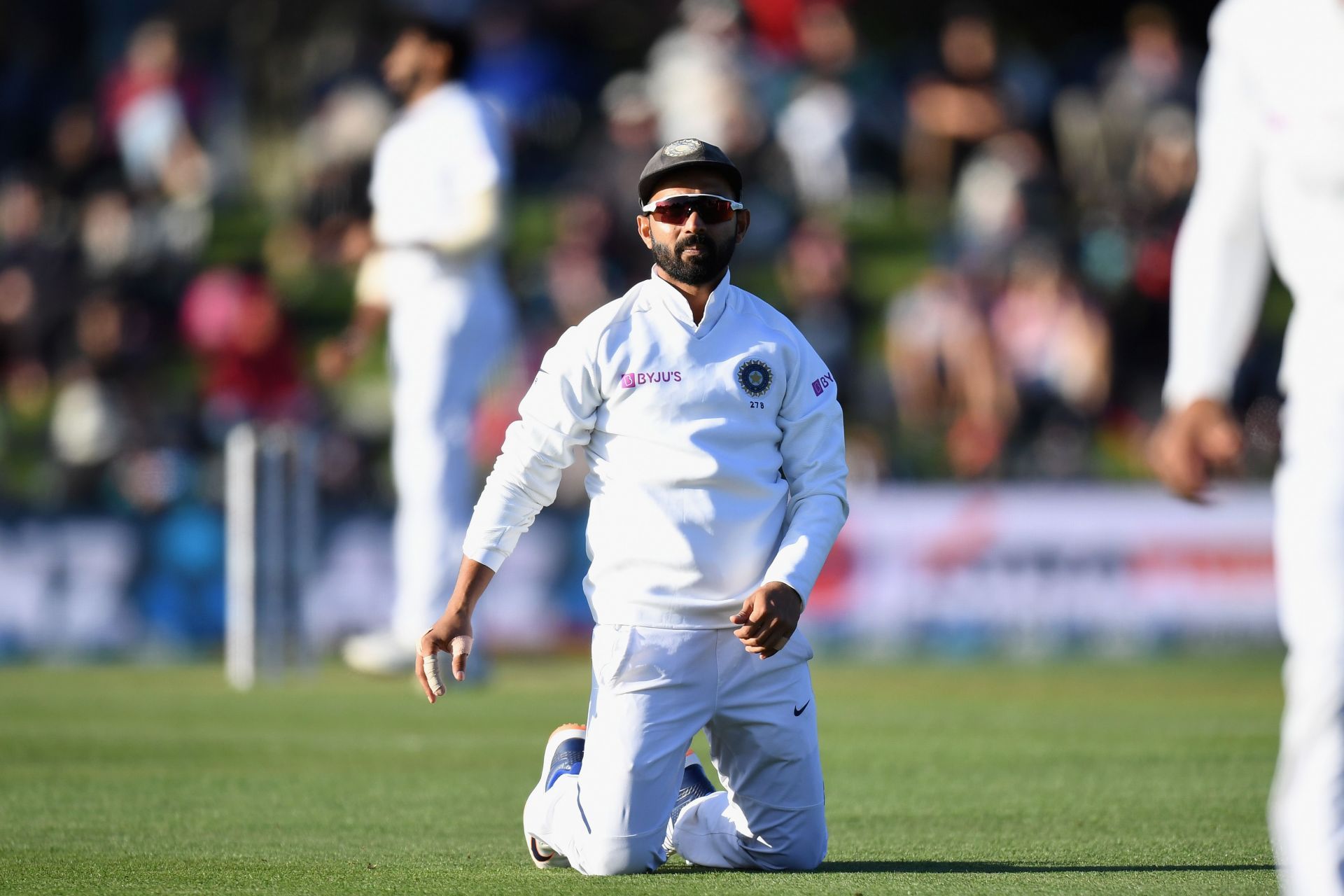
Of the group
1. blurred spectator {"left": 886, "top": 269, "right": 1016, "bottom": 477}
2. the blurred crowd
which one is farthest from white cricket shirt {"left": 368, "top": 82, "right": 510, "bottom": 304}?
blurred spectator {"left": 886, "top": 269, "right": 1016, "bottom": 477}

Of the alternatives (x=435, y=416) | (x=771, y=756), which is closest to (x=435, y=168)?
(x=435, y=416)

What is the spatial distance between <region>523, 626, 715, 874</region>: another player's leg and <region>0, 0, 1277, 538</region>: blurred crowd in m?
9.77

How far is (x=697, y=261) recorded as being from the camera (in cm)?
566

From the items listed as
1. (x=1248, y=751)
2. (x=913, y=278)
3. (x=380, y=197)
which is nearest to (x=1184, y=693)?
(x=1248, y=751)

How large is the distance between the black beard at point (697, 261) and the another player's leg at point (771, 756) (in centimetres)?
97

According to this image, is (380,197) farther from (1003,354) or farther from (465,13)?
(465,13)

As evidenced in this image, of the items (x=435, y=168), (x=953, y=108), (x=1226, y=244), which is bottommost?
(x=1226, y=244)

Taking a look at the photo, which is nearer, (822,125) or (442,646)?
(442,646)

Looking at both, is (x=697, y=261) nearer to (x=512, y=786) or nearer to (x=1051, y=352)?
(x=512, y=786)

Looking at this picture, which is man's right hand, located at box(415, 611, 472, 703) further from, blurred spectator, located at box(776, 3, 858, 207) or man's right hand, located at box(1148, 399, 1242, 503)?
blurred spectator, located at box(776, 3, 858, 207)

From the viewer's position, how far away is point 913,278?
20359 mm

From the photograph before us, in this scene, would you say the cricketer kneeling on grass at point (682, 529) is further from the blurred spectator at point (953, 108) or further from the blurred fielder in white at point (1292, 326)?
the blurred spectator at point (953, 108)

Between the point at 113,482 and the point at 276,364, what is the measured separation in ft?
A: 5.14

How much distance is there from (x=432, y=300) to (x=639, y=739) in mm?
5786
